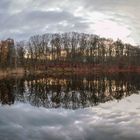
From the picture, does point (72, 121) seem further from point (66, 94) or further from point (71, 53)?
point (71, 53)

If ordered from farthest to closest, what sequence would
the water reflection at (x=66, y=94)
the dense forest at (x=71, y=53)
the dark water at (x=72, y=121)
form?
the dense forest at (x=71, y=53) < the water reflection at (x=66, y=94) < the dark water at (x=72, y=121)

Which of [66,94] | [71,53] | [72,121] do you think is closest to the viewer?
[72,121]

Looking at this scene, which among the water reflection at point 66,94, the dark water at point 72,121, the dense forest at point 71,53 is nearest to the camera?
the dark water at point 72,121

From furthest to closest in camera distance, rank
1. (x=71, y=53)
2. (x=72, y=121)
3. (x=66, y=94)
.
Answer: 1. (x=71, y=53)
2. (x=66, y=94)
3. (x=72, y=121)

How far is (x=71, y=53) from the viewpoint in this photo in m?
114

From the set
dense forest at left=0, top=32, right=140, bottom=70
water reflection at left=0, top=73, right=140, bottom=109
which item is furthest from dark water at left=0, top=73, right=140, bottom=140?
dense forest at left=0, top=32, right=140, bottom=70

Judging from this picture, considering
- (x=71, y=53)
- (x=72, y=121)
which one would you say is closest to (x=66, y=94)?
(x=72, y=121)

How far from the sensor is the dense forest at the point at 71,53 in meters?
107

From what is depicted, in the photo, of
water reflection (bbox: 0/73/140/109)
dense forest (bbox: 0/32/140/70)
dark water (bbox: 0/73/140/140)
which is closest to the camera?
dark water (bbox: 0/73/140/140)

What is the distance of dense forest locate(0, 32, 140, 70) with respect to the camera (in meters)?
107

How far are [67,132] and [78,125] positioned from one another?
2112 millimetres

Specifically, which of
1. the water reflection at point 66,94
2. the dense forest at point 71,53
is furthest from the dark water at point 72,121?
the dense forest at point 71,53

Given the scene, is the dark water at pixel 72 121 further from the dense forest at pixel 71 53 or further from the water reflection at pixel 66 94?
the dense forest at pixel 71 53

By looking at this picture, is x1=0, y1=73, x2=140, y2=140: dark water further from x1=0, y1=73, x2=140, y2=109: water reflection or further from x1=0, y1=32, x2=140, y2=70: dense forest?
x1=0, y1=32, x2=140, y2=70: dense forest
